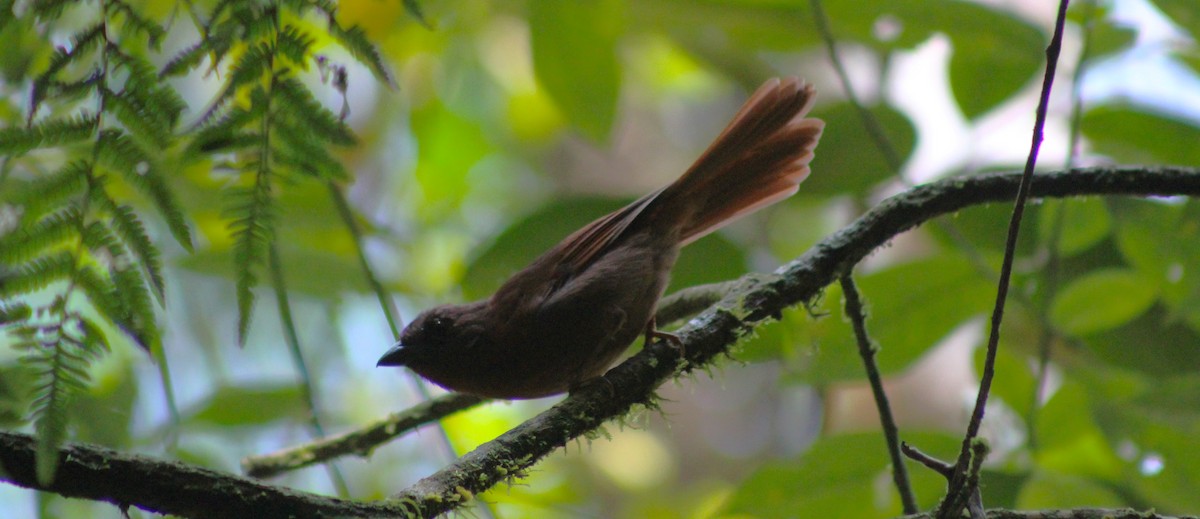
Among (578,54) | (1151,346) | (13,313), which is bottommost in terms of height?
(1151,346)

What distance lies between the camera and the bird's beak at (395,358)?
9.06 feet

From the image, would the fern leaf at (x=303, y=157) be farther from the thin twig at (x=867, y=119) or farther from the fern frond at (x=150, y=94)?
the thin twig at (x=867, y=119)

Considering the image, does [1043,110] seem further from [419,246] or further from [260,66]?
[419,246]

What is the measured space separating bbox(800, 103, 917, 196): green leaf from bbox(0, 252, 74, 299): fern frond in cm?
222

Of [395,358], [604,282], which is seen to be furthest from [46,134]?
[604,282]

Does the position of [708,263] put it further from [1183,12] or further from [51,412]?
[51,412]

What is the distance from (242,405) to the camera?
3.25 meters

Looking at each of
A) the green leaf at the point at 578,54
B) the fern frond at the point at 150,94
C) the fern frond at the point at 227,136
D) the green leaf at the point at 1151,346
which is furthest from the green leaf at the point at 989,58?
the fern frond at the point at 150,94

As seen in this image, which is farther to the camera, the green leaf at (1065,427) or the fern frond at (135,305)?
the green leaf at (1065,427)

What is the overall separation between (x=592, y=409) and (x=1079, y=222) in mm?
1778

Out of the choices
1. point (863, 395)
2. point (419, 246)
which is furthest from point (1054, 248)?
point (863, 395)

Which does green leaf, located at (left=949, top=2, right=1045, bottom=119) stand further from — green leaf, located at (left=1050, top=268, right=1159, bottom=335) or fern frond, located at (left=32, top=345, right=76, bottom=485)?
fern frond, located at (left=32, top=345, right=76, bottom=485)

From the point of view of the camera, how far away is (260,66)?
1696 mm

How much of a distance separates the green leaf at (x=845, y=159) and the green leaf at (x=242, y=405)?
6.69 feet
